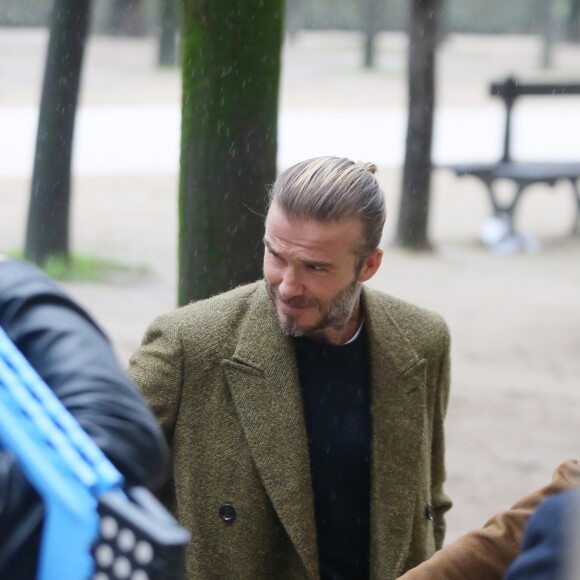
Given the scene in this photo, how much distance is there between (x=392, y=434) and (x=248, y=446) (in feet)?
1.09

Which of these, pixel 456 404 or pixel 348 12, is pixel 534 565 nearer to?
pixel 456 404

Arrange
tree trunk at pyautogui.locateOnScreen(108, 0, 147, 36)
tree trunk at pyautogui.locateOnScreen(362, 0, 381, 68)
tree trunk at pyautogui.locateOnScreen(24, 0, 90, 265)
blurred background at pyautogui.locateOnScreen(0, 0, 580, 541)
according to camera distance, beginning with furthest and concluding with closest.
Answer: tree trunk at pyautogui.locateOnScreen(108, 0, 147, 36) → tree trunk at pyautogui.locateOnScreen(362, 0, 381, 68) → tree trunk at pyautogui.locateOnScreen(24, 0, 90, 265) → blurred background at pyautogui.locateOnScreen(0, 0, 580, 541)

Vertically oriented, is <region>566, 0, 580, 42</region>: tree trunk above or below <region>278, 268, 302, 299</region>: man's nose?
below

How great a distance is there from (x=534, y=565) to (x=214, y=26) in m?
3.37

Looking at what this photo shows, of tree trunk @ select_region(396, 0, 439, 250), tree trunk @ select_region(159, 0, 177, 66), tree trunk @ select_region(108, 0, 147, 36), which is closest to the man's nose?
tree trunk @ select_region(396, 0, 439, 250)

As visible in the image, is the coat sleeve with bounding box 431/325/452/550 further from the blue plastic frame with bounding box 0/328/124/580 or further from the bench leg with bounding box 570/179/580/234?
the bench leg with bounding box 570/179/580/234

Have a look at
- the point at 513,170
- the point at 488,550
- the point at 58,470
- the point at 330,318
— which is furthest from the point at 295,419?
the point at 513,170

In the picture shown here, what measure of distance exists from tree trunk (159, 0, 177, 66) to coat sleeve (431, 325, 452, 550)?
111ft

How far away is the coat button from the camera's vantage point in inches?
112

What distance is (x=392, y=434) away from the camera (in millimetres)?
2912

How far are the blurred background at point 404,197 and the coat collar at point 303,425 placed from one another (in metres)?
1.73

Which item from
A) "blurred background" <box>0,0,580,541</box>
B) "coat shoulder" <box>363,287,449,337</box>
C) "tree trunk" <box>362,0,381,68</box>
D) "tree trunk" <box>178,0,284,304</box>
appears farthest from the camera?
Answer: "tree trunk" <box>362,0,381,68</box>

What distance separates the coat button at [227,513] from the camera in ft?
9.31

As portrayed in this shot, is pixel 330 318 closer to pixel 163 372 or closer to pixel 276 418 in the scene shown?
pixel 276 418
